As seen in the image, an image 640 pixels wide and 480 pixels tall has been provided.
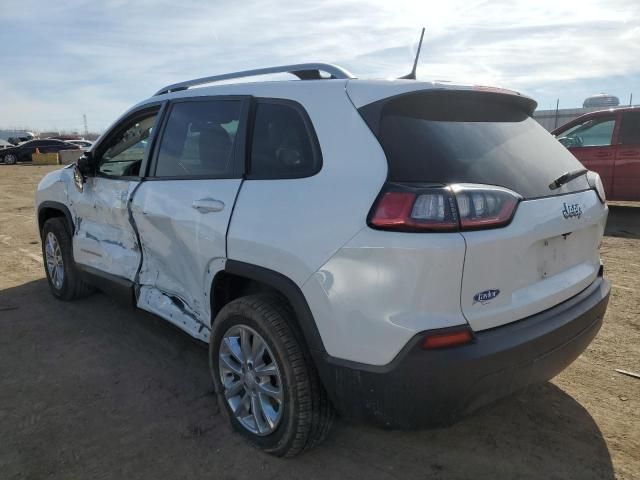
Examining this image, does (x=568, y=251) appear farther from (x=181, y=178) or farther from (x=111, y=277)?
(x=111, y=277)

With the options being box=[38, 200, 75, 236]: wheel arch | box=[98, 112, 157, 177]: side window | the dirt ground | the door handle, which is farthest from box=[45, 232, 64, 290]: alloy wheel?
the door handle

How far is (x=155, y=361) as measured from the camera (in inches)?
141

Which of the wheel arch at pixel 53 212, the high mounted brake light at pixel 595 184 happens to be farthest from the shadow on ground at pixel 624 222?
the wheel arch at pixel 53 212

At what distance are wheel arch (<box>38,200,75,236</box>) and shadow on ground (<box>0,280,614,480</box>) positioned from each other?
124cm

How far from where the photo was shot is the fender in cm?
219

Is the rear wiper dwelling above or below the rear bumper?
above

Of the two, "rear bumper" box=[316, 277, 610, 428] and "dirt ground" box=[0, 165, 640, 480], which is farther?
"dirt ground" box=[0, 165, 640, 480]

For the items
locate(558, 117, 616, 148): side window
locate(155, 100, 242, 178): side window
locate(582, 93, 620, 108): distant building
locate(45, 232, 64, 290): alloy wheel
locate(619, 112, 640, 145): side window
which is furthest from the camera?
locate(582, 93, 620, 108): distant building

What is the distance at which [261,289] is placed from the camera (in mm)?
2672

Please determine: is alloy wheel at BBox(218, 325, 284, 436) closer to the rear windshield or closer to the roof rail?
the rear windshield

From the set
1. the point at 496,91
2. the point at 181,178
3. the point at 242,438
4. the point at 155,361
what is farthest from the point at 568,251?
the point at 155,361

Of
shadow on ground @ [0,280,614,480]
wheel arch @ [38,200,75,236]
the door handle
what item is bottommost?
shadow on ground @ [0,280,614,480]

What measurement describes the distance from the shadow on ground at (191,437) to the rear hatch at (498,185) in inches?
31.6

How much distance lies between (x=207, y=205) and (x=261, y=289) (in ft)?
1.73
